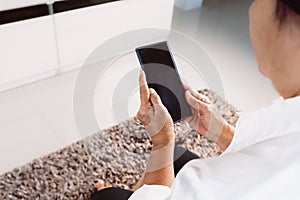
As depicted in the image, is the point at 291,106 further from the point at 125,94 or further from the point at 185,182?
the point at 125,94

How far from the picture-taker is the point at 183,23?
7.09 feet

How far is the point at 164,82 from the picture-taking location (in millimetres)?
926

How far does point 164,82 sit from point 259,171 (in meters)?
0.58

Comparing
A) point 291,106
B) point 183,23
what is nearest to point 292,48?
point 291,106

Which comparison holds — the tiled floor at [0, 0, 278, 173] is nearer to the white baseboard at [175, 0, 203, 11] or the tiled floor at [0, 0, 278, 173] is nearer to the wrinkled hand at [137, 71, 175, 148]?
the white baseboard at [175, 0, 203, 11]

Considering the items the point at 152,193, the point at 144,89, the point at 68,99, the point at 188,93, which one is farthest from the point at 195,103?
the point at 68,99

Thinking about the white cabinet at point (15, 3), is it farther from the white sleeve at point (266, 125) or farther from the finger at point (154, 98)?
the white sleeve at point (266, 125)

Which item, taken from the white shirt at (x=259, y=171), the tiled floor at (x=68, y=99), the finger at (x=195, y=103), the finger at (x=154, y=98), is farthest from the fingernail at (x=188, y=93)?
the white shirt at (x=259, y=171)

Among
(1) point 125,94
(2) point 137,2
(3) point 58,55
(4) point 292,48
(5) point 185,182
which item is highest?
(4) point 292,48

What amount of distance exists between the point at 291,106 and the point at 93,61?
1337 mm

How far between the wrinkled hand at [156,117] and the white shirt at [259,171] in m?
0.41

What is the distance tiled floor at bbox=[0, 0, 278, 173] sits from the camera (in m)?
1.24

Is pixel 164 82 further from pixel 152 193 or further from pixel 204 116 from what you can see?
pixel 152 193

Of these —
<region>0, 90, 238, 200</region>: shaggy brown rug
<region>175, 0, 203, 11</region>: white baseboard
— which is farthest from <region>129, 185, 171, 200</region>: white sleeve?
<region>175, 0, 203, 11</region>: white baseboard
